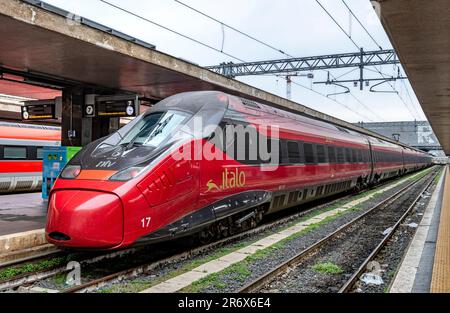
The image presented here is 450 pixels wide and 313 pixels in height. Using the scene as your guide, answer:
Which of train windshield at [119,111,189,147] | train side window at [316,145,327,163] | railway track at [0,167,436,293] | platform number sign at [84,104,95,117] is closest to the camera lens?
railway track at [0,167,436,293]

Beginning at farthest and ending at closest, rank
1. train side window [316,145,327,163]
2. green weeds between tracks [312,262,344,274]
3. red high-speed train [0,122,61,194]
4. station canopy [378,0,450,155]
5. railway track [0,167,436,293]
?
red high-speed train [0,122,61,194] → train side window [316,145,327,163] → station canopy [378,0,450,155] → green weeds between tracks [312,262,344,274] → railway track [0,167,436,293]

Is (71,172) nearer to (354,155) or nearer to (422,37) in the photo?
(422,37)

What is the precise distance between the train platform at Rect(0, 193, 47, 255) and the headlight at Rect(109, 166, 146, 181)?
8.45 ft

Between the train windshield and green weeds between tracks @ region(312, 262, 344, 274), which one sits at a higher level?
the train windshield

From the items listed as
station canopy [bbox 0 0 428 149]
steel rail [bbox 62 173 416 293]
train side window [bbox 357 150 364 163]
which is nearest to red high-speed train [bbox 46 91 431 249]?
steel rail [bbox 62 173 416 293]

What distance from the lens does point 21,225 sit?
8883 millimetres

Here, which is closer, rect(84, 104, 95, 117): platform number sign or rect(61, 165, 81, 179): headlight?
rect(61, 165, 81, 179): headlight

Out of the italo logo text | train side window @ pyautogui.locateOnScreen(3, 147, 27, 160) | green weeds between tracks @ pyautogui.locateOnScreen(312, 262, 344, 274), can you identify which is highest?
train side window @ pyautogui.locateOnScreen(3, 147, 27, 160)

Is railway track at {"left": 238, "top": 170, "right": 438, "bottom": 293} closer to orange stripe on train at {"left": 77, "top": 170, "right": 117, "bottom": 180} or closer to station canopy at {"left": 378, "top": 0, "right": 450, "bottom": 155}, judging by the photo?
orange stripe on train at {"left": 77, "top": 170, "right": 117, "bottom": 180}

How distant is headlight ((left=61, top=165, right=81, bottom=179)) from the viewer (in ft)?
21.6

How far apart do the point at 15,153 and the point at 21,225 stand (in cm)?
909

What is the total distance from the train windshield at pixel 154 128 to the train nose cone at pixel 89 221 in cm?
133

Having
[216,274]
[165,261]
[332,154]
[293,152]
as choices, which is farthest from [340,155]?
[216,274]
